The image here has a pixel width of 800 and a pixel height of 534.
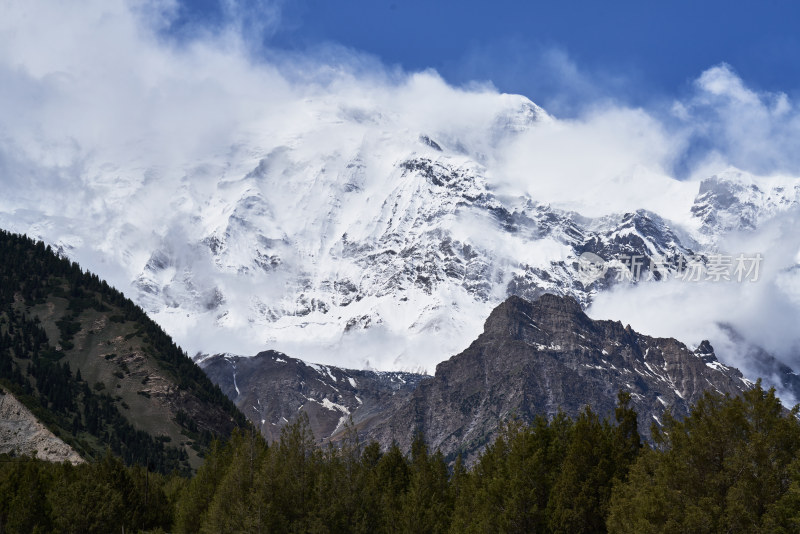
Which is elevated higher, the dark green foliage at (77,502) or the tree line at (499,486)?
the tree line at (499,486)

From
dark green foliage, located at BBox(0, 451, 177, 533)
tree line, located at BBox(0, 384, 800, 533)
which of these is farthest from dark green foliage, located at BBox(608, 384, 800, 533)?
dark green foliage, located at BBox(0, 451, 177, 533)

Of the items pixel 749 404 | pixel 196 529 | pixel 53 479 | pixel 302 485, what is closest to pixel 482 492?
pixel 302 485

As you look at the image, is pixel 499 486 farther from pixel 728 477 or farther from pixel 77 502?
pixel 77 502

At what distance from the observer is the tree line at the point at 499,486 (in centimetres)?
7556

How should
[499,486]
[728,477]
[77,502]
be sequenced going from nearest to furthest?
[728,477] → [499,486] → [77,502]

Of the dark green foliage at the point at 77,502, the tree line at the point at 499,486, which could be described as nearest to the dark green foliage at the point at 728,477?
the tree line at the point at 499,486

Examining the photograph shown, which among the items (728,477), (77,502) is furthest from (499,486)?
(77,502)

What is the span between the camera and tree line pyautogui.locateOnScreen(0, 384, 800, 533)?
7556cm

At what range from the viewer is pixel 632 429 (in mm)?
104500

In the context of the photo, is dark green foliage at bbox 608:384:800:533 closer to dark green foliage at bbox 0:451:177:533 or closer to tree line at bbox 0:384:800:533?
tree line at bbox 0:384:800:533

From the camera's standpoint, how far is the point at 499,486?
98.3 m

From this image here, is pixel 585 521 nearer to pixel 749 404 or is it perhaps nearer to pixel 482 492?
pixel 482 492

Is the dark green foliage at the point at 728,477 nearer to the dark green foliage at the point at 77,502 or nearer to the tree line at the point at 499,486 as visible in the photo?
the tree line at the point at 499,486

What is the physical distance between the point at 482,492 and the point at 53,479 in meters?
74.5
